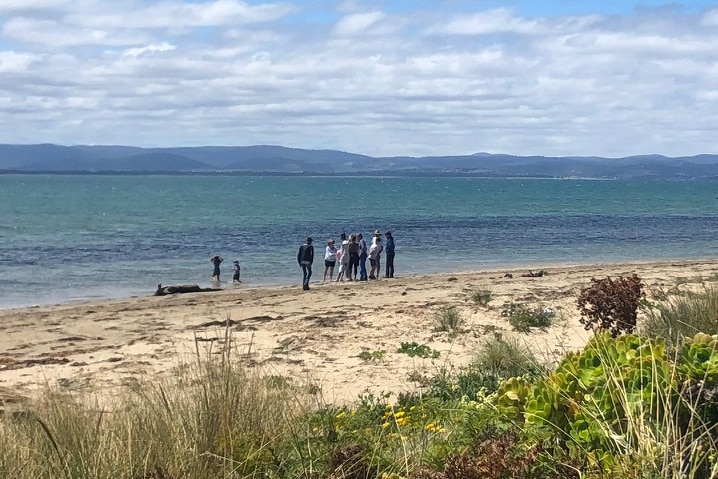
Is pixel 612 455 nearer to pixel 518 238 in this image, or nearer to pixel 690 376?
pixel 690 376

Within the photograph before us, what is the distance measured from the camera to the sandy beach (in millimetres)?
9430

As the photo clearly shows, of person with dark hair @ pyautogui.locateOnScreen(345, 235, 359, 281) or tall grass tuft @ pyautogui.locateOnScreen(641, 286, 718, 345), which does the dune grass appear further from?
person with dark hair @ pyautogui.locateOnScreen(345, 235, 359, 281)

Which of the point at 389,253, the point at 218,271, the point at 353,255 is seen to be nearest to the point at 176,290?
the point at 218,271

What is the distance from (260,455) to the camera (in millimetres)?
4184

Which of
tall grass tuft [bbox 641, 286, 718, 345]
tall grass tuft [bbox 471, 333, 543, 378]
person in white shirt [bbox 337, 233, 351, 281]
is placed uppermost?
tall grass tuft [bbox 641, 286, 718, 345]

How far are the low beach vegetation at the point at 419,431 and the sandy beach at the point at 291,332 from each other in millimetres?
1347

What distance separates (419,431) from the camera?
4.74 meters

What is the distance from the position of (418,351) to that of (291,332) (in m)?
2.99

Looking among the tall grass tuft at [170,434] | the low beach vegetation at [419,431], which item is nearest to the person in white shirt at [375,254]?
the low beach vegetation at [419,431]

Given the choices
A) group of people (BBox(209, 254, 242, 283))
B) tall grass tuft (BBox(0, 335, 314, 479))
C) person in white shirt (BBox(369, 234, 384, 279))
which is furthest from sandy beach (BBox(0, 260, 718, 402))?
group of people (BBox(209, 254, 242, 283))

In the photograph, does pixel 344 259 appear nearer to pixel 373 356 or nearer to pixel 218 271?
pixel 218 271

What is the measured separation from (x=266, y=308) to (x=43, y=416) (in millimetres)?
12053

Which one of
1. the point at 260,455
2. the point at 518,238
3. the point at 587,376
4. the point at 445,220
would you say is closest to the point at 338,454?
the point at 260,455

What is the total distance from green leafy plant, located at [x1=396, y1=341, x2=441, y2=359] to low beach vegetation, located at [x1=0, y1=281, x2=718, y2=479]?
4.76 meters
